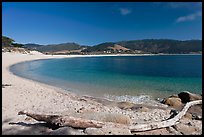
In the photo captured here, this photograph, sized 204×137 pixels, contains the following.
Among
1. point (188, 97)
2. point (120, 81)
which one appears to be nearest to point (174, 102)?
point (188, 97)

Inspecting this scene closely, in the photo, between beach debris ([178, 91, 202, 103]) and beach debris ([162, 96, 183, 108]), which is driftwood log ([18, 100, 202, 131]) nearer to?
beach debris ([162, 96, 183, 108])

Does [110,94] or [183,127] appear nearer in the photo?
[183,127]

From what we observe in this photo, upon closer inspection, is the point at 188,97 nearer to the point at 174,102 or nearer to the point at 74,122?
the point at 174,102

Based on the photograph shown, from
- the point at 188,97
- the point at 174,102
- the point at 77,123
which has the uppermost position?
the point at 77,123

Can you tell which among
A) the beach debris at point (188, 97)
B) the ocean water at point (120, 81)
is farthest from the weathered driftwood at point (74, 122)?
the beach debris at point (188, 97)

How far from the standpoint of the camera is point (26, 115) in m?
8.62

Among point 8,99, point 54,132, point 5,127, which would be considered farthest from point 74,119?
point 8,99

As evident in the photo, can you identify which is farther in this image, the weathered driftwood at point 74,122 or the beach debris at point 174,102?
the beach debris at point 174,102

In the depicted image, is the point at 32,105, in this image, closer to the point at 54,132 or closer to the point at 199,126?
the point at 54,132

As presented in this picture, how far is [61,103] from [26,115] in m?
3.92

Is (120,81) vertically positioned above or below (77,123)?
below

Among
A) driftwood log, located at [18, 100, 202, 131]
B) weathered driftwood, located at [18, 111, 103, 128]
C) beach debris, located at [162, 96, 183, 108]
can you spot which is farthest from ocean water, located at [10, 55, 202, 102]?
weathered driftwood, located at [18, 111, 103, 128]

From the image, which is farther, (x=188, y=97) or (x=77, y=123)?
(x=188, y=97)

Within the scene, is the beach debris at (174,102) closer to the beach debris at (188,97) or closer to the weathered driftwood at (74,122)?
the beach debris at (188,97)
